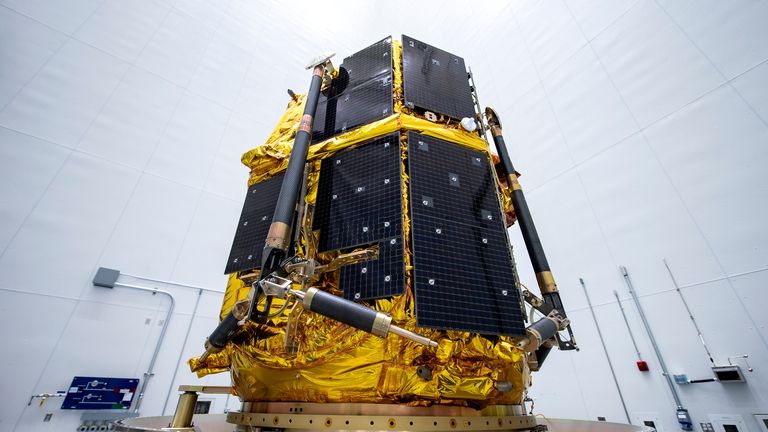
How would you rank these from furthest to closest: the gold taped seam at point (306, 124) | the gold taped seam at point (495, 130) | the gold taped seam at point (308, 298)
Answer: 1. the gold taped seam at point (495, 130)
2. the gold taped seam at point (306, 124)
3. the gold taped seam at point (308, 298)

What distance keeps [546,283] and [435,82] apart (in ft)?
6.92

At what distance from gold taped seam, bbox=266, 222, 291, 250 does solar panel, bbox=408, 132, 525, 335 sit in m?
0.78

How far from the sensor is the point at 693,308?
3230 mm

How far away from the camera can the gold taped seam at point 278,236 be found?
6.15 feet

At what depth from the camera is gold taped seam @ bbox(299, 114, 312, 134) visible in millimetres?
2447

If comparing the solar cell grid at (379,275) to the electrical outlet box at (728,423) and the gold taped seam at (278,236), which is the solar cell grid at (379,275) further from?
the electrical outlet box at (728,423)

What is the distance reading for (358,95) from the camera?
311cm

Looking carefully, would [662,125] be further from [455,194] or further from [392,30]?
[392,30]

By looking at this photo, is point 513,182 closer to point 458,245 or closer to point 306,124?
point 458,245

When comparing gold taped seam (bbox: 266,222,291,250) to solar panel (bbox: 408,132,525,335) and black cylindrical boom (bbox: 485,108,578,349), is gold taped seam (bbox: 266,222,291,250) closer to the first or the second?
solar panel (bbox: 408,132,525,335)

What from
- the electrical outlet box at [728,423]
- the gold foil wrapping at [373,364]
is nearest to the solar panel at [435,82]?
the gold foil wrapping at [373,364]

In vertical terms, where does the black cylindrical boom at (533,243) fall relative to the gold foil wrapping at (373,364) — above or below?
above

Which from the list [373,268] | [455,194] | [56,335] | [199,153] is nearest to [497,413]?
[373,268]

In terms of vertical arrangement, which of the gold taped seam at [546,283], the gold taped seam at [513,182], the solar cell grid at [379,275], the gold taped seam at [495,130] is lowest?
the solar cell grid at [379,275]
